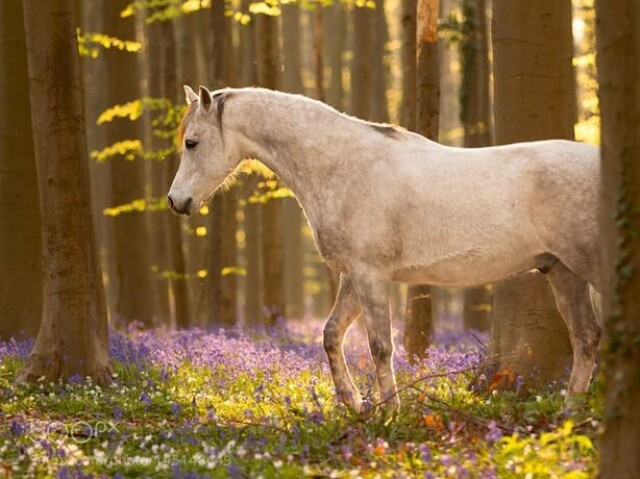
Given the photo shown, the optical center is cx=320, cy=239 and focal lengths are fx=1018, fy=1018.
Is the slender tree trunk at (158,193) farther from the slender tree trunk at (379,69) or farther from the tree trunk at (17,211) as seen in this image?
the slender tree trunk at (379,69)

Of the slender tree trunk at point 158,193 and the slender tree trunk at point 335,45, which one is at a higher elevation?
the slender tree trunk at point 335,45

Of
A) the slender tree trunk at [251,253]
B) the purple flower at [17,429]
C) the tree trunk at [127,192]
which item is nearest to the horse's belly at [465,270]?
the purple flower at [17,429]

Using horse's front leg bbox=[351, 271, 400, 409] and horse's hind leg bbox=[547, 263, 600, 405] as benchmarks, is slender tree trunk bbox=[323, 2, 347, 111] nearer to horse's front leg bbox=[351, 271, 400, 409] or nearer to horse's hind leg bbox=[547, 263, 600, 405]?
horse's hind leg bbox=[547, 263, 600, 405]

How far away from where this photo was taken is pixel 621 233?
5.71m

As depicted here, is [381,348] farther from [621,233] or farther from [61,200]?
[61,200]

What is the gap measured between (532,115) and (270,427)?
4.67 metres

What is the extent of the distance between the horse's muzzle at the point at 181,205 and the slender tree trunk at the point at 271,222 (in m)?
7.72

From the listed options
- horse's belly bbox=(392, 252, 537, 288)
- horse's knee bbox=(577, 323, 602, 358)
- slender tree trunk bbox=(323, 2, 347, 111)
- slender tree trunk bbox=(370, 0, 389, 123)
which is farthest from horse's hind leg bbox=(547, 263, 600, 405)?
slender tree trunk bbox=(323, 2, 347, 111)

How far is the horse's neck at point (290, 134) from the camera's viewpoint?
9.77 m

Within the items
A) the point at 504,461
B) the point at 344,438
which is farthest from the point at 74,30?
the point at 504,461

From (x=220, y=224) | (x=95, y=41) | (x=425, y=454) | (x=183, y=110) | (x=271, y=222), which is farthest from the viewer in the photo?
(x=271, y=222)

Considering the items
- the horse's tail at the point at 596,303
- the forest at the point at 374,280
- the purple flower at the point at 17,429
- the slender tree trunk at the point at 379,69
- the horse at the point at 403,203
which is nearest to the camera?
the forest at the point at 374,280

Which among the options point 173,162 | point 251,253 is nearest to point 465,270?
point 173,162

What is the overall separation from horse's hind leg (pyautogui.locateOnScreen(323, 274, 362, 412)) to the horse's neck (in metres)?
1.03
